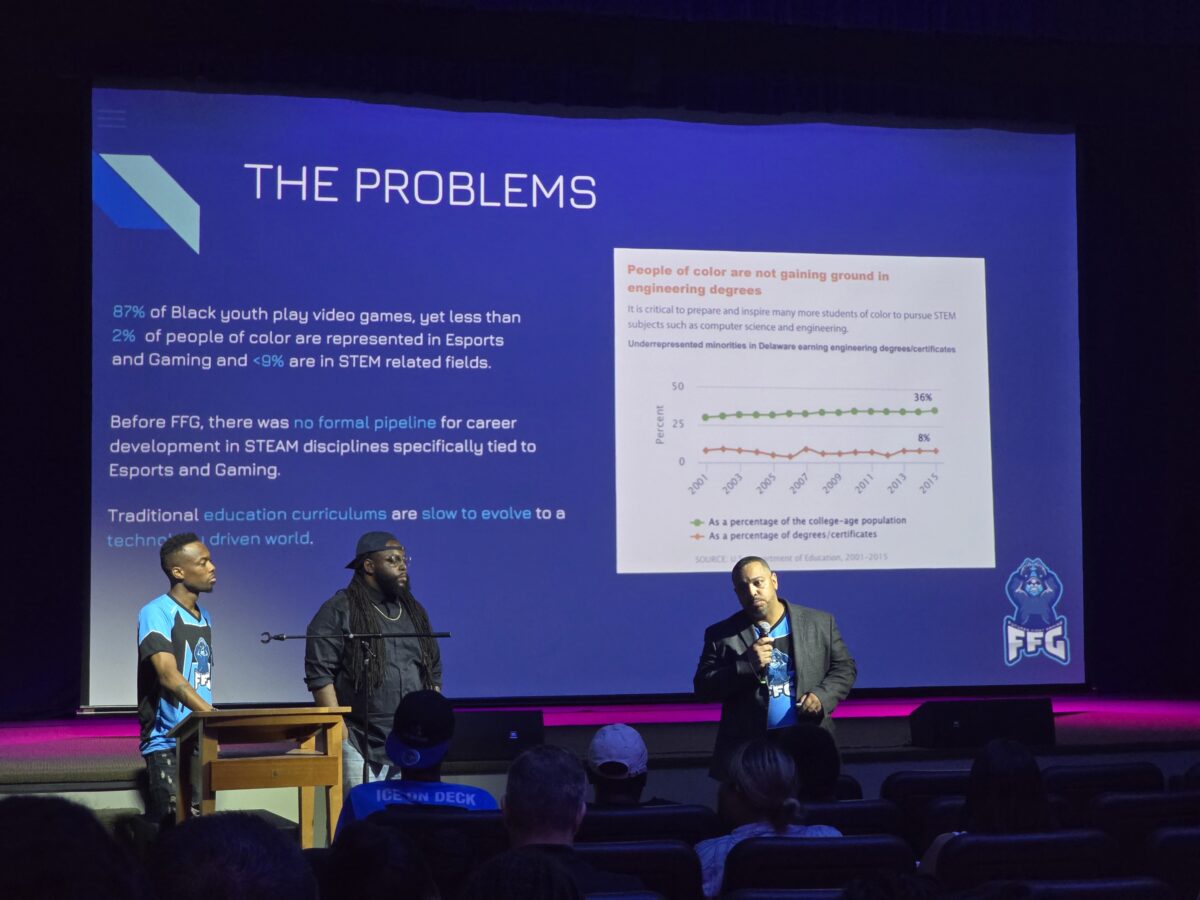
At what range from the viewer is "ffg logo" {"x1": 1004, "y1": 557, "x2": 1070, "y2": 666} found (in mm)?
7004

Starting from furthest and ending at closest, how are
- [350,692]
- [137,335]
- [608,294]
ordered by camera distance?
[608,294], [137,335], [350,692]

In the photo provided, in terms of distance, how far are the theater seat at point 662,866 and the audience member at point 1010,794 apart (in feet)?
2.02

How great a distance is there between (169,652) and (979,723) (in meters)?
3.34

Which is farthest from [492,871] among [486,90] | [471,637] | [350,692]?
[486,90]

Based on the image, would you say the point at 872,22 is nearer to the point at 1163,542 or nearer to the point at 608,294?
the point at 608,294

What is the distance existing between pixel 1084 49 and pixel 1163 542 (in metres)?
2.80

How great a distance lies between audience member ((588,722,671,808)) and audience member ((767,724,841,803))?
13.9 inches

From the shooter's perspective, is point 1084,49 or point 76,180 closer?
point 76,180

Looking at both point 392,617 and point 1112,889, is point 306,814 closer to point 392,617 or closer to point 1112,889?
point 392,617

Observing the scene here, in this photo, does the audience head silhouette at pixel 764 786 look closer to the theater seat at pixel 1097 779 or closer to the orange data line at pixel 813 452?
→ the theater seat at pixel 1097 779

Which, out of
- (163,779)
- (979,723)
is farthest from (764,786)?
(979,723)

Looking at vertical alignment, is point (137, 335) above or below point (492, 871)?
above

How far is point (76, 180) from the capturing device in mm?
7078

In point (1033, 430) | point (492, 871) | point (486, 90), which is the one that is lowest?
point (492, 871)
